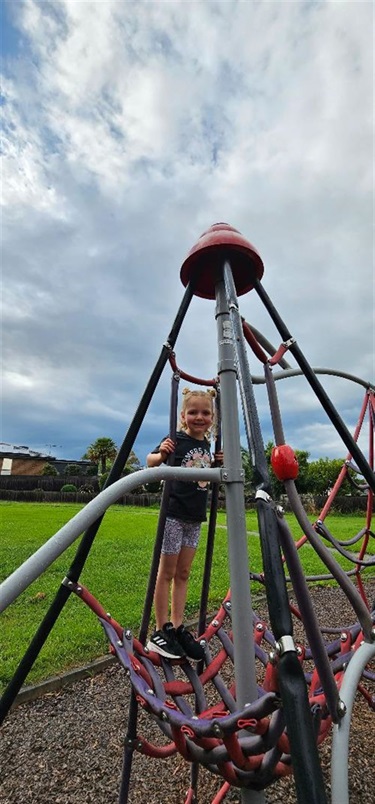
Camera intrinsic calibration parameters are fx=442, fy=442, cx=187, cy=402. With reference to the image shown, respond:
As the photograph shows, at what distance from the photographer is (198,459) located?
2.56 metres

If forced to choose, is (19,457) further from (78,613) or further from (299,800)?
(299,800)

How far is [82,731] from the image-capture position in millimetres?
2627

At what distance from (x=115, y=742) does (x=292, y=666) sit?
7.38 ft

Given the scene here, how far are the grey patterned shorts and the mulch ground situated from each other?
1095 millimetres

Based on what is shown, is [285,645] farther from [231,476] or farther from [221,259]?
[221,259]

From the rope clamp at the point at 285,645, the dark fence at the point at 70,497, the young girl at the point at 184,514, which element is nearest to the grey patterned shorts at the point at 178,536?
the young girl at the point at 184,514

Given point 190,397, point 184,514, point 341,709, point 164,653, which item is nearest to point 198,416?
point 190,397

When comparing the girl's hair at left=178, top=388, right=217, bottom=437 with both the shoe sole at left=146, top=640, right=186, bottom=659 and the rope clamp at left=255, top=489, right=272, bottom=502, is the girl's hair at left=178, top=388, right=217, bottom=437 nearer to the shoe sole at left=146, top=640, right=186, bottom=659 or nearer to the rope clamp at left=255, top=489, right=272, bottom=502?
the shoe sole at left=146, top=640, right=186, bottom=659

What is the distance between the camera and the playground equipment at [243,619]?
96 centimetres

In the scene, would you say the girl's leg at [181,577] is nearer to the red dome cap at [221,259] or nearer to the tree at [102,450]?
the red dome cap at [221,259]

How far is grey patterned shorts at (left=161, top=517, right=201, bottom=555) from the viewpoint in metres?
2.51

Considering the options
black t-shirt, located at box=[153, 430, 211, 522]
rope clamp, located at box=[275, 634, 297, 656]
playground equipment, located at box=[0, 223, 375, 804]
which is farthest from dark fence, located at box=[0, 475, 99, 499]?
rope clamp, located at box=[275, 634, 297, 656]

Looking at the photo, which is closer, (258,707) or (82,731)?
(258,707)

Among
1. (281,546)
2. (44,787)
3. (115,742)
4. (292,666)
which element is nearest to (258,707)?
(292,666)
